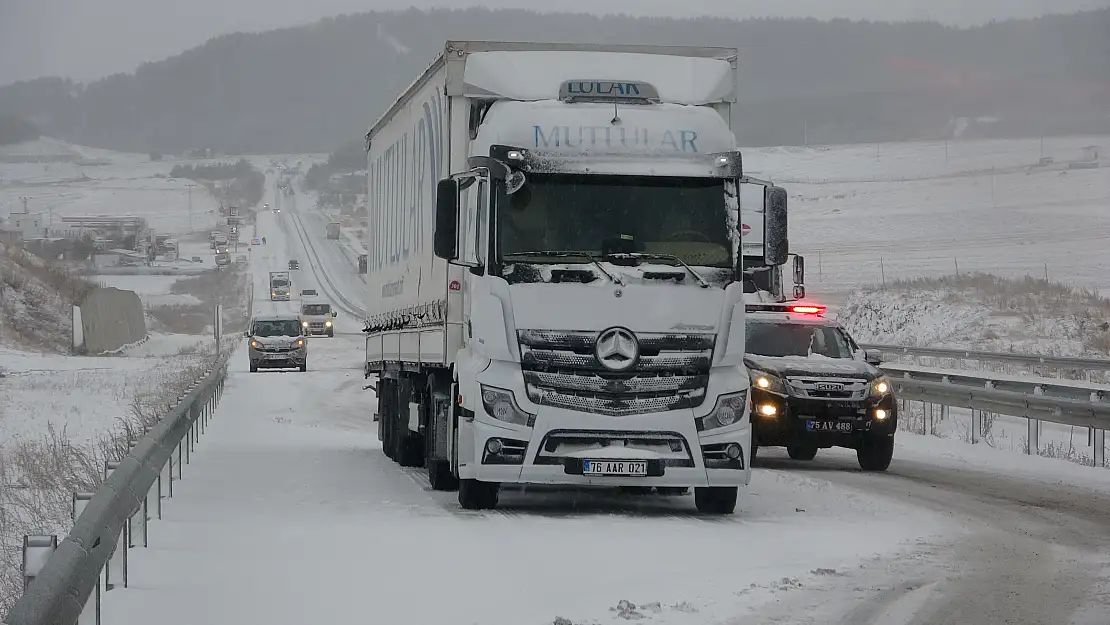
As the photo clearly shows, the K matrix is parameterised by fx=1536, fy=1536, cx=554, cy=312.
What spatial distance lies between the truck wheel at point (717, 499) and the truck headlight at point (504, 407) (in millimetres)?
1784

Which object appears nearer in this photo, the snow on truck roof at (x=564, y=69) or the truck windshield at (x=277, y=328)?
the snow on truck roof at (x=564, y=69)

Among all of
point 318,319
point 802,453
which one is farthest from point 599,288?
point 318,319

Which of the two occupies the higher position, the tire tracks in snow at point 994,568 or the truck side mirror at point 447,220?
the truck side mirror at point 447,220

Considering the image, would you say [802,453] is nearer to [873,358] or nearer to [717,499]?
[873,358]

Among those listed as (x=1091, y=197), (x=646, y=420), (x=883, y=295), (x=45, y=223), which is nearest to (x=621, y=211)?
(x=646, y=420)

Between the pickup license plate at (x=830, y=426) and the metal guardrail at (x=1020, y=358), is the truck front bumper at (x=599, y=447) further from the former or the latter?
the metal guardrail at (x=1020, y=358)

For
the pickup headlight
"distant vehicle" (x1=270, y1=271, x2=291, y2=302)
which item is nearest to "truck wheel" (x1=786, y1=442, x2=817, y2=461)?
the pickup headlight

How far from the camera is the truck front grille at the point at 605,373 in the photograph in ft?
39.3

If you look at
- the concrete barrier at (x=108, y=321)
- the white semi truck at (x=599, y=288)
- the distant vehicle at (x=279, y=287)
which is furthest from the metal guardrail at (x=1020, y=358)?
the distant vehicle at (x=279, y=287)

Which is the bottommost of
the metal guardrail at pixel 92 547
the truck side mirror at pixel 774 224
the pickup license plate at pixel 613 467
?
the pickup license plate at pixel 613 467

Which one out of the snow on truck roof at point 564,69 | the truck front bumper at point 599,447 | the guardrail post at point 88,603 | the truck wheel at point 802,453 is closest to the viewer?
the guardrail post at point 88,603

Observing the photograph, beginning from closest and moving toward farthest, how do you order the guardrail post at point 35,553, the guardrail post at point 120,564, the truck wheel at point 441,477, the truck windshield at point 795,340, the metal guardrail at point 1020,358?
the guardrail post at point 35,553
the guardrail post at point 120,564
the truck wheel at point 441,477
the truck windshield at point 795,340
the metal guardrail at point 1020,358

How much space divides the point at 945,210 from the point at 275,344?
57.4m

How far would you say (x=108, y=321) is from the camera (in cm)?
6650
